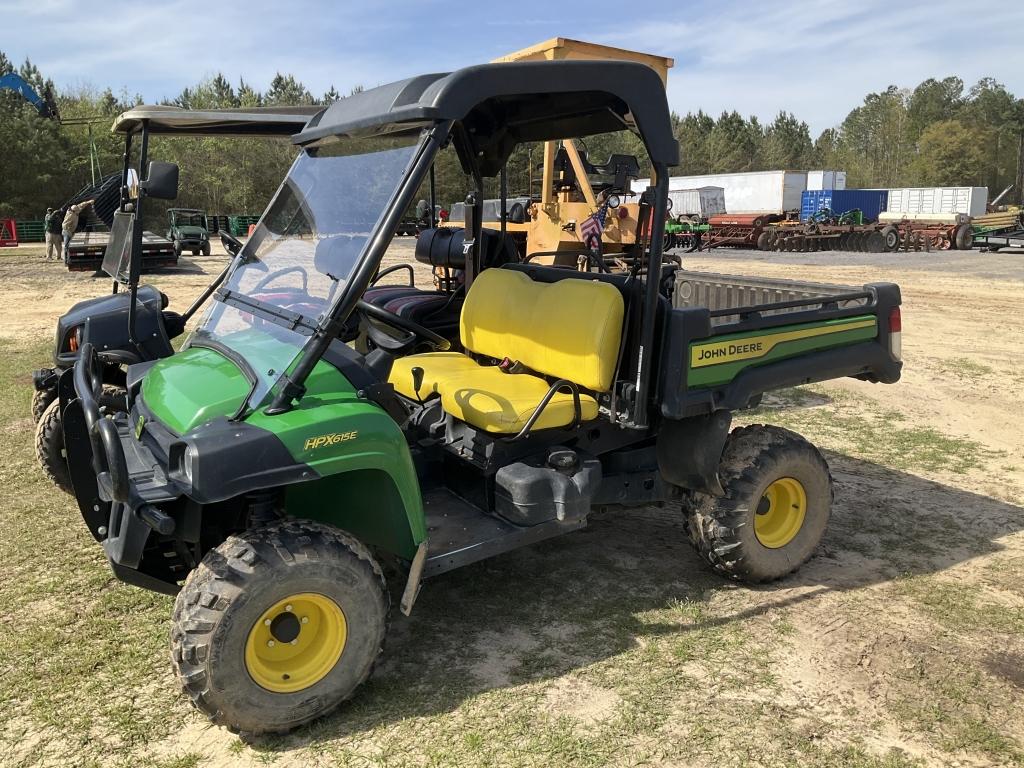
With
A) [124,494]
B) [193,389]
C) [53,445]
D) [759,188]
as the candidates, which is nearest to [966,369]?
[193,389]

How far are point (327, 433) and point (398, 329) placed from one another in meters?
2.02

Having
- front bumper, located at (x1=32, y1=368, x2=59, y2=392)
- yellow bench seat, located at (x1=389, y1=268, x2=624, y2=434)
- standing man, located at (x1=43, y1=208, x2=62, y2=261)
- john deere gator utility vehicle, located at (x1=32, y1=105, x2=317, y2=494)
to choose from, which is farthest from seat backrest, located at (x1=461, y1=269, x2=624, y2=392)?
standing man, located at (x1=43, y1=208, x2=62, y2=261)

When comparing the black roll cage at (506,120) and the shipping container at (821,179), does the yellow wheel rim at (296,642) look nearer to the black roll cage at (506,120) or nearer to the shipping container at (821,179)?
the black roll cage at (506,120)

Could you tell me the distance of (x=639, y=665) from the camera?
319cm

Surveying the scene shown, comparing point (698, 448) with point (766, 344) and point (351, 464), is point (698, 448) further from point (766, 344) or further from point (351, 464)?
point (351, 464)

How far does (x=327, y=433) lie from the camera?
2.64 meters

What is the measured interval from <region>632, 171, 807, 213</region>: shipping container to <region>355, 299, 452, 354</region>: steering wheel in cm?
3393

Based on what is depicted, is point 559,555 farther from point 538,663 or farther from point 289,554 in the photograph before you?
point 289,554

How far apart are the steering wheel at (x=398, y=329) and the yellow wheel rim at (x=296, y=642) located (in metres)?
2.02

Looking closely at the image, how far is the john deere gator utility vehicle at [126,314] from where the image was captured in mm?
4391

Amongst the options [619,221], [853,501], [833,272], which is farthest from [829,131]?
[853,501]

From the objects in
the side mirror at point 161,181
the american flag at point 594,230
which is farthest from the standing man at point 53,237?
the american flag at point 594,230

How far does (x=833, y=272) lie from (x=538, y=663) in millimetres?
18849

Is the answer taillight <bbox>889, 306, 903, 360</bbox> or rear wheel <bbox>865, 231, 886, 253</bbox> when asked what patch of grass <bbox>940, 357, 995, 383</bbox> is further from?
rear wheel <bbox>865, 231, 886, 253</bbox>
